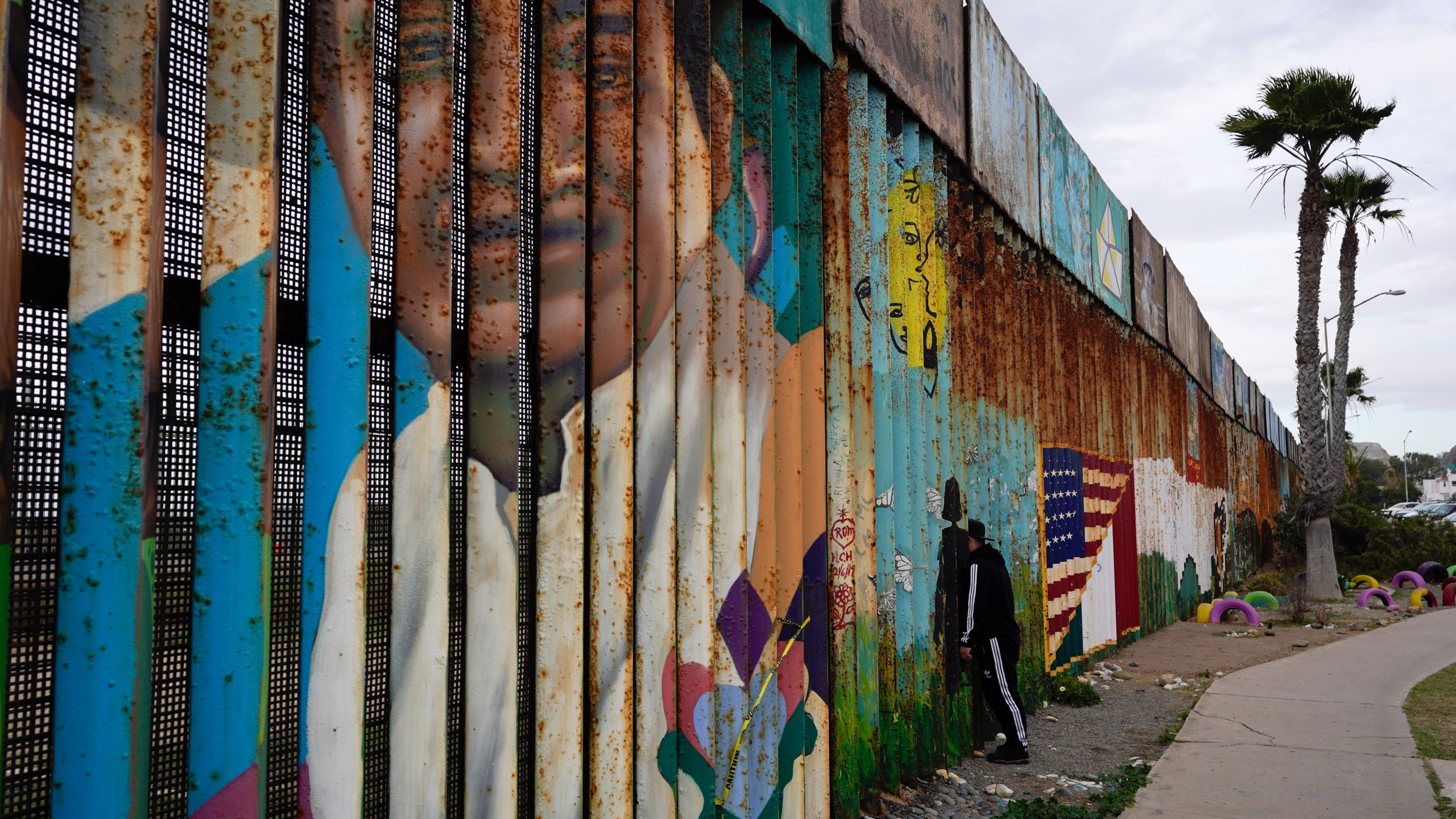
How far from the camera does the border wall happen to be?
1.92m

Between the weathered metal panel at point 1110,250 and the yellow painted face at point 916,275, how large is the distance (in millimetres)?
4883

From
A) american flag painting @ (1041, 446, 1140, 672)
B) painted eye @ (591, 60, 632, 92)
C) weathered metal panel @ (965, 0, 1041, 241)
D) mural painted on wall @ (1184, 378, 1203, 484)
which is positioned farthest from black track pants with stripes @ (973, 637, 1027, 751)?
mural painted on wall @ (1184, 378, 1203, 484)

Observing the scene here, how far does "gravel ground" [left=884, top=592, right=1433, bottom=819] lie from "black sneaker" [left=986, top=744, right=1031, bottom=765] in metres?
0.05

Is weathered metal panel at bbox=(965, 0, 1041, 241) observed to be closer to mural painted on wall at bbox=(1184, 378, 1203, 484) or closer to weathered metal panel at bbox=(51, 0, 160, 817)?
weathered metal panel at bbox=(51, 0, 160, 817)

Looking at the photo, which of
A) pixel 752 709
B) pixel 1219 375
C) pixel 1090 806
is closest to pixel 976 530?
pixel 1090 806

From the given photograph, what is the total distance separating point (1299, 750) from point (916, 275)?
3904mm

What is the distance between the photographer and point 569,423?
3.03 m

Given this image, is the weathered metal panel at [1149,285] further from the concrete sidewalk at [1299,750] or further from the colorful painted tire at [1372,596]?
the colorful painted tire at [1372,596]

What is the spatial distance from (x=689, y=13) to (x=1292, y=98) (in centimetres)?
1812

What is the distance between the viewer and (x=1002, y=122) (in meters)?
7.44

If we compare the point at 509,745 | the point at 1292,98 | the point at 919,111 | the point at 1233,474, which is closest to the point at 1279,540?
the point at 1233,474

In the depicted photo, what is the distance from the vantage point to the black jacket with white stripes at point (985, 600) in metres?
6.09

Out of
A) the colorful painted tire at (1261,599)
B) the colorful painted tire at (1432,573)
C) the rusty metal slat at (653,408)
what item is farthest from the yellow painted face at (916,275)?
the colorful painted tire at (1432,573)

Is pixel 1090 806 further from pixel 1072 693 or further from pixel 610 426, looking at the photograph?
pixel 610 426
